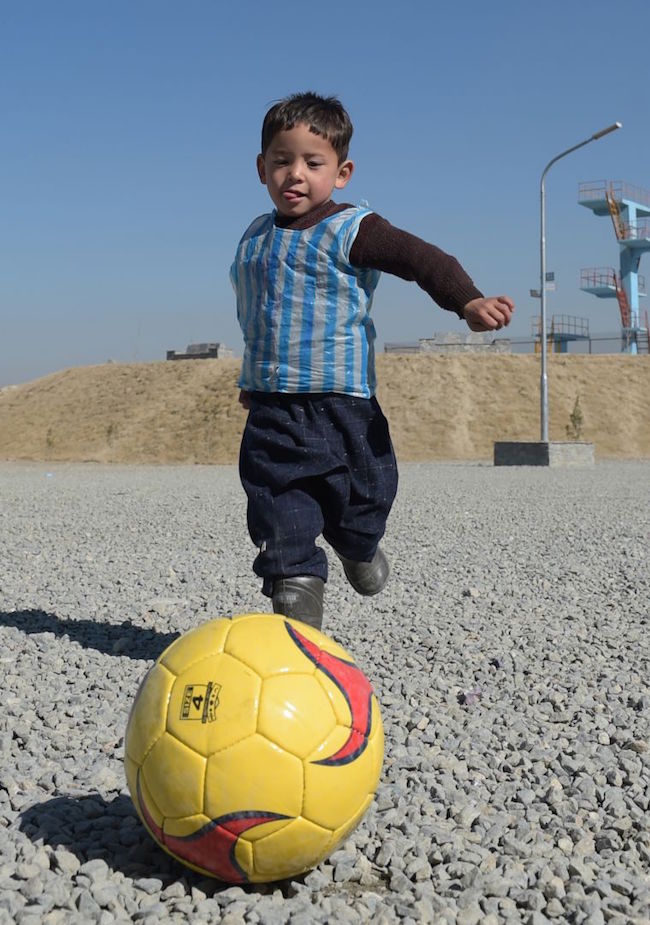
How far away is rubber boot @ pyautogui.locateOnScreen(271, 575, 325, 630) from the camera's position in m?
3.18

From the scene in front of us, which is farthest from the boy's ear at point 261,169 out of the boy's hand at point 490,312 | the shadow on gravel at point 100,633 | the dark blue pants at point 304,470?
the shadow on gravel at point 100,633

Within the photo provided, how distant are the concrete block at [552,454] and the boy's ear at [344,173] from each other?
19.0 meters

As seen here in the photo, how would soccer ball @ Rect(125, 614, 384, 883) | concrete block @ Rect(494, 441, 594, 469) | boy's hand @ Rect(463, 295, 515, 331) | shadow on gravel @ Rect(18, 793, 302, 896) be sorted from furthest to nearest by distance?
concrete block @ Rect(494, 441, 594, 469)
boy's hand @ Rect(463, 295, 515, 331)
shadow on gravel @ Rect(18, 793, 302, 896)
soccer ball @ Rect(125, 614, 384, 883)

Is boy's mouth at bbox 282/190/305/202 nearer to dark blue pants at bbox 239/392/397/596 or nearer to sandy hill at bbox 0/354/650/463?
dark blue pants at bbox 239/392/397/596

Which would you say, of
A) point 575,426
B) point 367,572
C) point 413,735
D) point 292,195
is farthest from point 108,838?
point 575,426

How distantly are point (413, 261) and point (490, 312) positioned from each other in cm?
36

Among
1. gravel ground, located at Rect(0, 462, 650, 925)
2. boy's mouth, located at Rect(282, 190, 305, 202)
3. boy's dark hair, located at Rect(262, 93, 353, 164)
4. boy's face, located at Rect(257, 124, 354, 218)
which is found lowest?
gravel ground, located at Rect(0, 462, 650, 925)

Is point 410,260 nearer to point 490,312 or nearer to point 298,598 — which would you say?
point 490,312

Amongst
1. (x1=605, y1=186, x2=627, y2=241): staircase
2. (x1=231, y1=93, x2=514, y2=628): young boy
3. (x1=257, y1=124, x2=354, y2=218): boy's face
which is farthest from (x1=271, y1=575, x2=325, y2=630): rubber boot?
(x1=605, y1=186, x2=627, y2=241): staircase

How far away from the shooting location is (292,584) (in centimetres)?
320

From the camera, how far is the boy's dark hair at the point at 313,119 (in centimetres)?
308

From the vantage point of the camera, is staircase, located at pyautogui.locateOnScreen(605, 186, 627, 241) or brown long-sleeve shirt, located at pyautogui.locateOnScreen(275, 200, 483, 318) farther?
staircase, located at pyautogui.locateOnScreen(605, 186, 627, 241)

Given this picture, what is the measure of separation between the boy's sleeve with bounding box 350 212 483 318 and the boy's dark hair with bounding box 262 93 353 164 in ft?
0.93

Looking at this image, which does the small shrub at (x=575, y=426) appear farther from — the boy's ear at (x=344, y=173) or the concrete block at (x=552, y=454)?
the boy's ear at (x=344, y=173)
